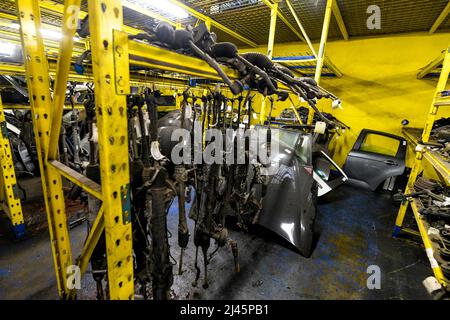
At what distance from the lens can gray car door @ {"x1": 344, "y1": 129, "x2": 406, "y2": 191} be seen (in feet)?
12.9

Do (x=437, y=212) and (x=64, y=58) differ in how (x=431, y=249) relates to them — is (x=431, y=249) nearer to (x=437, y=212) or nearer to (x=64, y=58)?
(x=437, y=212)

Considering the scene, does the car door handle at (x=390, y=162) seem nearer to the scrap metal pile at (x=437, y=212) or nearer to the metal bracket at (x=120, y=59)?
the scrap metal pile at (x=437, y=212)

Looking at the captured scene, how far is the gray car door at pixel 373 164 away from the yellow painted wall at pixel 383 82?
78 cm

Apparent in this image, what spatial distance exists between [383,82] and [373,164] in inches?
83.7

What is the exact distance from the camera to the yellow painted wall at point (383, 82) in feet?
14.2

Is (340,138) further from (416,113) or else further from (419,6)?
(419,6)

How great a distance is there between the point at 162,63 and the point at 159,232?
813mm

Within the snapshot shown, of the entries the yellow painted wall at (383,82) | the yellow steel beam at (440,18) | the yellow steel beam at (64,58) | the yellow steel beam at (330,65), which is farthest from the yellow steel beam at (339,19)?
the yellow steel beam at (64,58)

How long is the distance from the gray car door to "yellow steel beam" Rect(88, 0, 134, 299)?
4694 millimetres

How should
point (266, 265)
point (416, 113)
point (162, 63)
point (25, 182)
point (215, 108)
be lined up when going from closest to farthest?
point (162, 63) < point (215, 108) < point (266, 265) < point (25, 182) < point (416, 113)

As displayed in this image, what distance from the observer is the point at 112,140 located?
731mm

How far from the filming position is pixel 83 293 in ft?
5.82

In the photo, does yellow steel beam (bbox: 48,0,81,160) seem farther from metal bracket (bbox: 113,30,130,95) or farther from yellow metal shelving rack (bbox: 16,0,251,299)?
metal bracket (bbox: 113,30,130,95)
